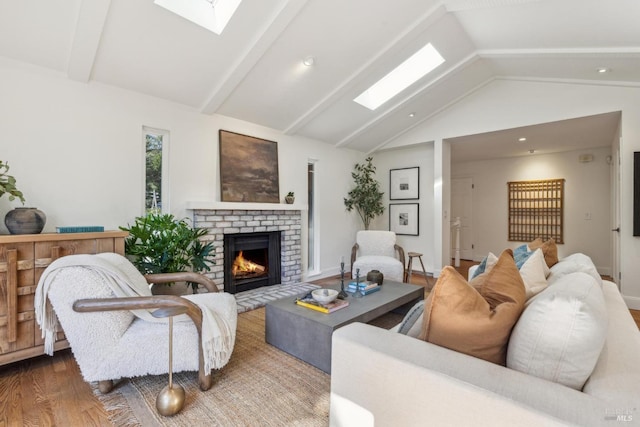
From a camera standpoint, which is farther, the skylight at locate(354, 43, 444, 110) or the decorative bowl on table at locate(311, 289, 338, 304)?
the skylight at locate(354, 43, 444, 110)

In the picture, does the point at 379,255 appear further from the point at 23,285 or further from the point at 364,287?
the point at 23,285

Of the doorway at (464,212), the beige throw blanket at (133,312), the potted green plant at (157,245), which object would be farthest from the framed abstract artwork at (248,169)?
the doorway at (464,212)

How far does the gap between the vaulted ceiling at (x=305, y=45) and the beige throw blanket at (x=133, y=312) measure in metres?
1.87

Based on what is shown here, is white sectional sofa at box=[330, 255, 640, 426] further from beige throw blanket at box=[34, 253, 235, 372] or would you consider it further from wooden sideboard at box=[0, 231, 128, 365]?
wooden sideboard at box=[0, 231, 128, 365]

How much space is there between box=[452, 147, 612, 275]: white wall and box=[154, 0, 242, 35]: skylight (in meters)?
6.25

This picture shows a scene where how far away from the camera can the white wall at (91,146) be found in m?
2.59

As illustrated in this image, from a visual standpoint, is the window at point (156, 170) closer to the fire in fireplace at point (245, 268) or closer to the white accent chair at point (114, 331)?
the fire in fireplace at point (245, 268)

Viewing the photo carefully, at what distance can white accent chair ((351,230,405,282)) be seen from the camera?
4.23 metres

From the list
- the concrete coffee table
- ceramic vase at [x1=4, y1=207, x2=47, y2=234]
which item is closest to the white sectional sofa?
the concrete coffee table

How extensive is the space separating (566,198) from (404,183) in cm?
316

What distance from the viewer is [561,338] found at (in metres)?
0.97

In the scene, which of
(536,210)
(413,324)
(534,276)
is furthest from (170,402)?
(536,210)

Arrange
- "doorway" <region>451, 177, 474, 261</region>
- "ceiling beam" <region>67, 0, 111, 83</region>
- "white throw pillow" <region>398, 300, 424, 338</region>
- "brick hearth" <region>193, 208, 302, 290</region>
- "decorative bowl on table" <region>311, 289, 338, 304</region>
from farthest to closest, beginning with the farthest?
"doorway" <region>451, 177, 474, 261</region> → "brick hearth" <region>193, 208, 302, 290</region> → "decorative bowl on table" <region>311, 289, 338, 304</region> → "ceiling beam" <region>67, 0, 111, 83</region> → "white throw pillow" <region>398, 300, 424, 338</region>

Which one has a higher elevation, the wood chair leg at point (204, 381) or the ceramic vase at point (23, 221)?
the ceramic vase at point (23, 221)
